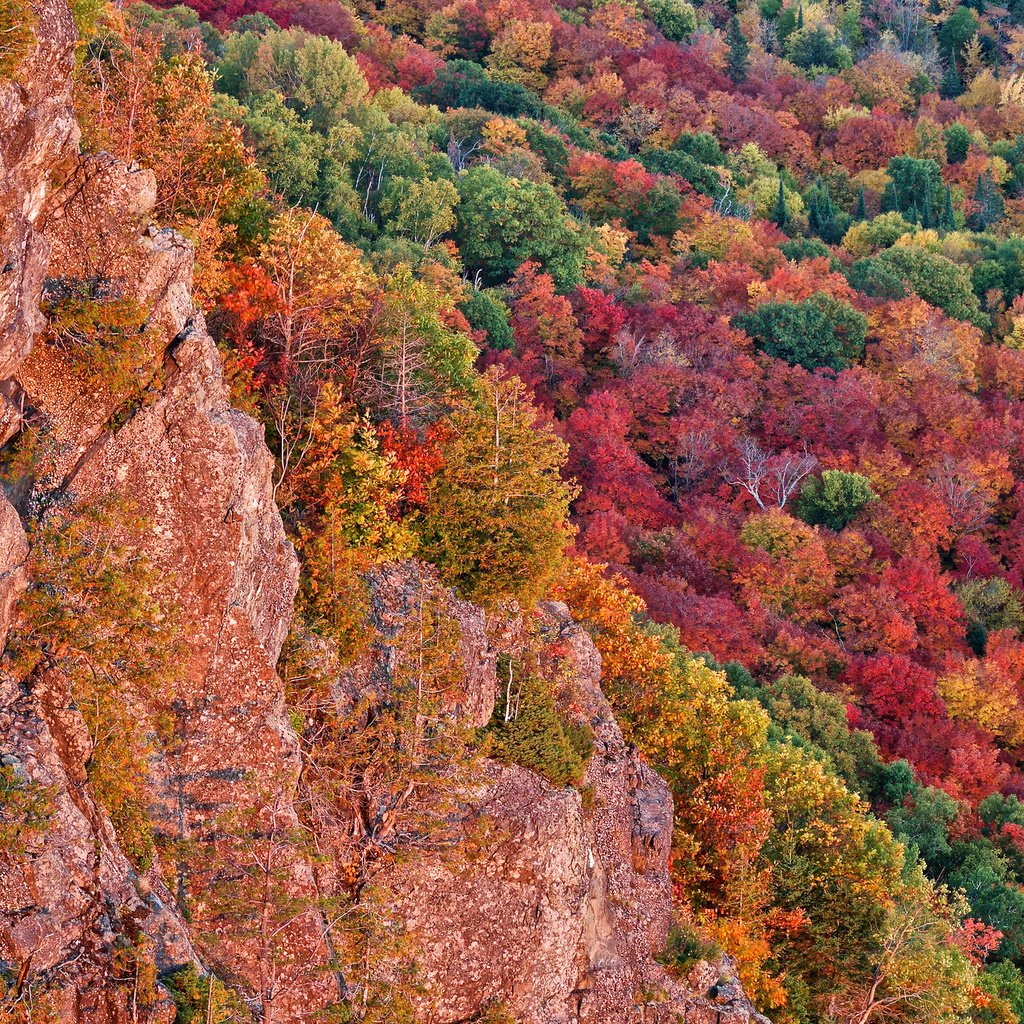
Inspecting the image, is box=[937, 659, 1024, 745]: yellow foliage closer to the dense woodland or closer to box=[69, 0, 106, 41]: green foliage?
the dense woodland

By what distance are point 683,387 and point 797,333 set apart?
1450 centimetres

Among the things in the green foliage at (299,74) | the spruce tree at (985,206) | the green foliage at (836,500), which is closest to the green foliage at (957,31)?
the spruce tree at (985,206)

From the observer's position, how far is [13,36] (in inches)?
776

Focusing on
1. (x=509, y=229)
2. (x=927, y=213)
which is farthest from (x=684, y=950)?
(x=927, y=213)

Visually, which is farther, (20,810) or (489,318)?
(489,318)

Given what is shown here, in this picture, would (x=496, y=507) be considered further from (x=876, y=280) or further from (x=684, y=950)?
(x=876, y=280)

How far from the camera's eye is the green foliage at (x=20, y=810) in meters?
17.3

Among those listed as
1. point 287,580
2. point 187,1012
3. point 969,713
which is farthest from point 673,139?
point 187,1012

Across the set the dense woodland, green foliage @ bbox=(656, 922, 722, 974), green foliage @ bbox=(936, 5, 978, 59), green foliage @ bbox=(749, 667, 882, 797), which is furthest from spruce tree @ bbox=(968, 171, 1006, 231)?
green foliage @ bbox=(656, 922, 722, 974)

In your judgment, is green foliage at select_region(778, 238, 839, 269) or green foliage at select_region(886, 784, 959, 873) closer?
green foliage at select_region(886, 784, 959, 873)

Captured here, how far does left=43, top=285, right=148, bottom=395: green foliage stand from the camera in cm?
2097

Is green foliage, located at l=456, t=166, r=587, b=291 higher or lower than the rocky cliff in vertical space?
lower

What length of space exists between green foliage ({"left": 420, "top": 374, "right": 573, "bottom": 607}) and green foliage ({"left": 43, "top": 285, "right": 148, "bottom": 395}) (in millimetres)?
10701

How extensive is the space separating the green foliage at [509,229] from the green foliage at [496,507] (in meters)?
47.5
